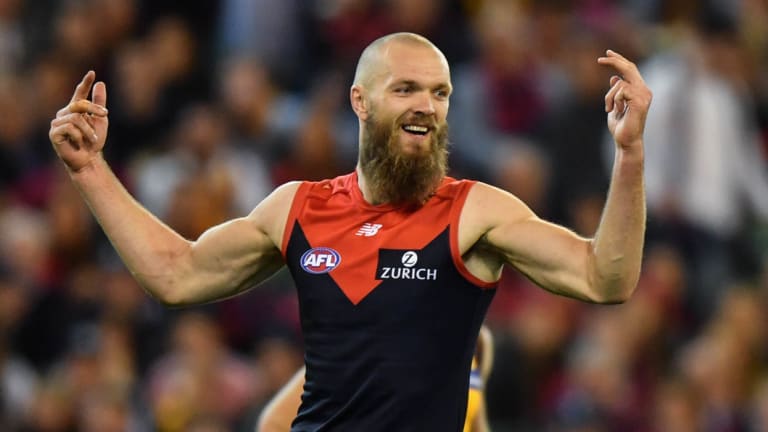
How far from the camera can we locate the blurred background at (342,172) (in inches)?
361

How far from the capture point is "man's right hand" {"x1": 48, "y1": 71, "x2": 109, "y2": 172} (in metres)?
5.02

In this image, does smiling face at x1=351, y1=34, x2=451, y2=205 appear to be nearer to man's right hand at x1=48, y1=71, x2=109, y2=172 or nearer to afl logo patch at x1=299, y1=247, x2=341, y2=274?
afl logo patch at x1=299, y1=247, x2=341, y2=274

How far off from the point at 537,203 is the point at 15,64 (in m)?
4.20

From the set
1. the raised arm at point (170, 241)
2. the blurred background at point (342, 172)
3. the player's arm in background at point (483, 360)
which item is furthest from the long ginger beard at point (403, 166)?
the blurred background at point (342, 172)

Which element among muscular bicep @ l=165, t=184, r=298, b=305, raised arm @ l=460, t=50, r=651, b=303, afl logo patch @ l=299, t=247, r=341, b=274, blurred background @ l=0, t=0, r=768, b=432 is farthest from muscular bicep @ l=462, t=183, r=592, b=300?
blurred background @ l=0, t=0, r=768, b=432

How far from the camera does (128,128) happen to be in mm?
11117

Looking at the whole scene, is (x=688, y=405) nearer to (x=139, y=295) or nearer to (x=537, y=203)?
(x=537, y=203)

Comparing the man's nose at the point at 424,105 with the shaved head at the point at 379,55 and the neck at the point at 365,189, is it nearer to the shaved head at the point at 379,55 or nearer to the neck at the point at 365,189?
the shaved head at the point at 379,55

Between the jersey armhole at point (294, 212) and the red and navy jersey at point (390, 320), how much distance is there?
0.21 ft

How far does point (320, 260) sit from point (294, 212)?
22 centimetres

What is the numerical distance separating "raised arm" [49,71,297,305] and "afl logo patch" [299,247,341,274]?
0.57 ft

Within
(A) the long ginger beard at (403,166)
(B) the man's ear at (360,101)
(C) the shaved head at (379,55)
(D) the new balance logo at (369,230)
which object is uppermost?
(C) the shaved head at (379,55)

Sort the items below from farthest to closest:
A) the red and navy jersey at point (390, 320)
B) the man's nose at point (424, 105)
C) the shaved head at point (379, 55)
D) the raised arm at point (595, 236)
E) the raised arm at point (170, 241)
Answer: the raised arm at point (170, 241), the shaved head at point (379, 55), the man's nose at point (424, 105), the red and navy jersey at point (390, 320), the raised arm at point (595, 236)

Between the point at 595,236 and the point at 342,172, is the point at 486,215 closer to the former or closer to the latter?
the point at 595,236
